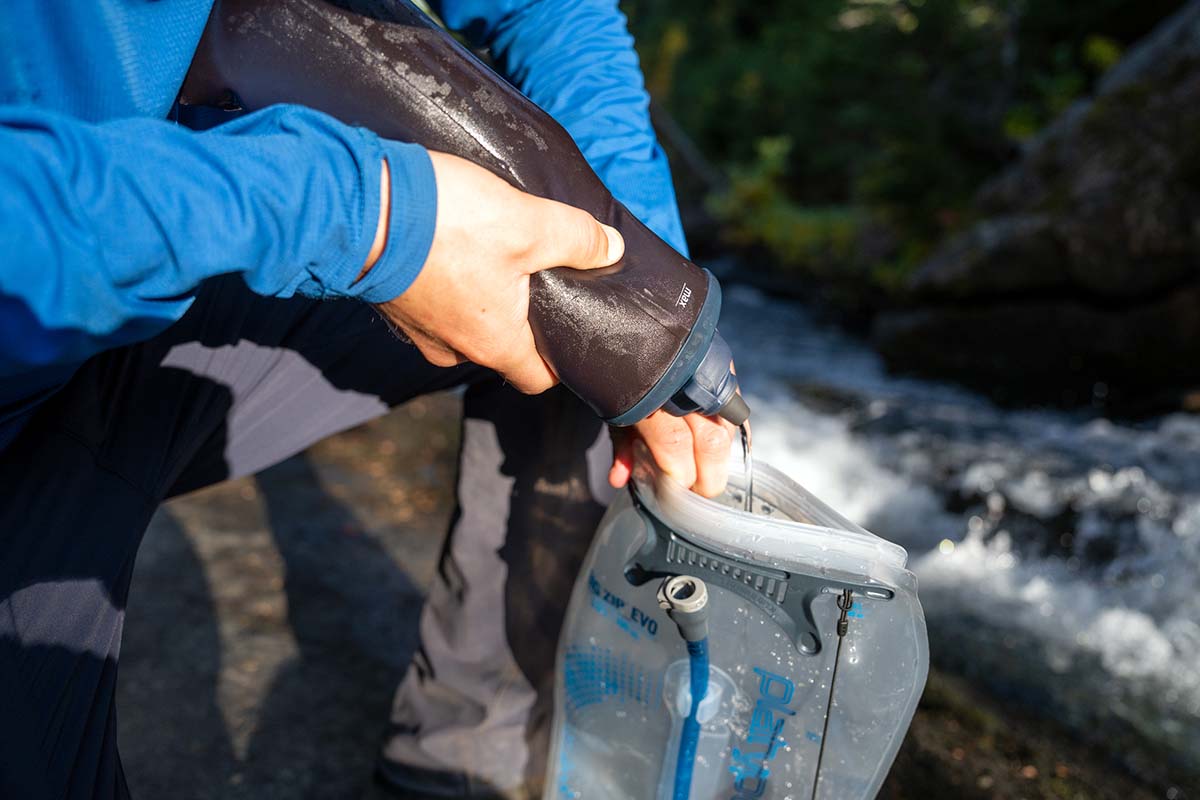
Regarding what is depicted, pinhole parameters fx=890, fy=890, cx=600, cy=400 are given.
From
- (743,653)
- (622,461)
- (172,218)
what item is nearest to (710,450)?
(622,461)

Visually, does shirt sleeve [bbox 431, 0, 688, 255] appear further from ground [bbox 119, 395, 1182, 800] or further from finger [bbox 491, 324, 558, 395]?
ground [bbox 119, 395, 1182, 800]

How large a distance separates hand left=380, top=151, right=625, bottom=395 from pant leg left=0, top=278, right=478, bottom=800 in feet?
1.24

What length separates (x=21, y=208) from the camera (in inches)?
28.1

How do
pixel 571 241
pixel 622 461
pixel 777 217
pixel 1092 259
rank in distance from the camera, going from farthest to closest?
pixel 777 217, pixel 1092 259, pixel 622 461, pixel 571 241

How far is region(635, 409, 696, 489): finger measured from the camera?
4.05ft

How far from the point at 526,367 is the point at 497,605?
66cm

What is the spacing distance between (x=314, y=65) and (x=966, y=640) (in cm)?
204

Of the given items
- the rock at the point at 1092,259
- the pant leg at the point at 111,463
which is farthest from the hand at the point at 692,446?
the rock at the point at 1092,259

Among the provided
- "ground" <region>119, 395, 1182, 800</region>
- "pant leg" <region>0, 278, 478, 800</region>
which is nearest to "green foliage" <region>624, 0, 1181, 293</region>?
"ground" <region>119, 395, 1182, 800</region>

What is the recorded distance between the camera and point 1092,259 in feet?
16.6

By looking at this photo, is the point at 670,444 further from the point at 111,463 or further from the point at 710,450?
the point at 111,463

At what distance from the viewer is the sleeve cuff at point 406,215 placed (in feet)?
2.86

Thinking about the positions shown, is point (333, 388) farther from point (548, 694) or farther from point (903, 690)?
point (903, 690)

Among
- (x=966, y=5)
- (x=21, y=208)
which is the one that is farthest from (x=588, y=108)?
(x=966, y=5)
